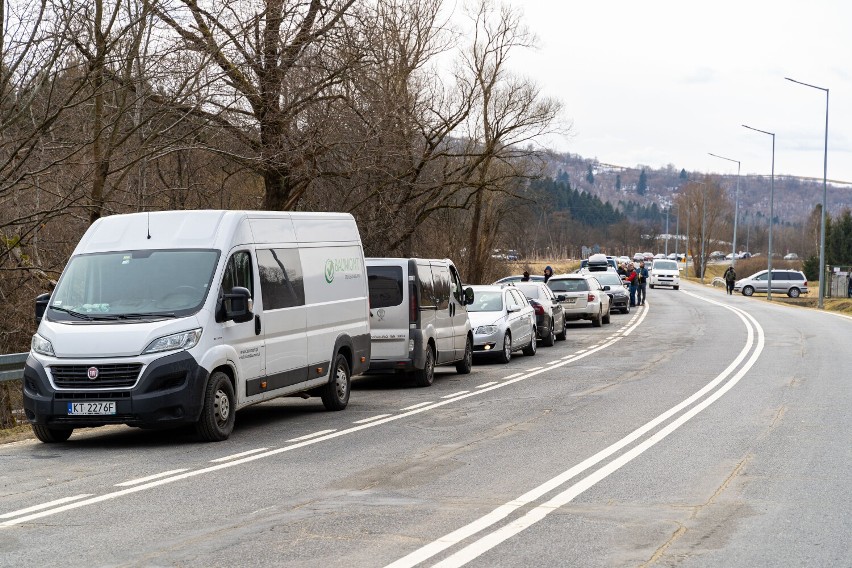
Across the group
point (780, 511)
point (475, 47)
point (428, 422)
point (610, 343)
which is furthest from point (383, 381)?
point (475, 47)

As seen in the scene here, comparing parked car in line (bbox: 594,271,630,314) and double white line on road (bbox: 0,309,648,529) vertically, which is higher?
double white line on road (bbox: 0,309,648,529)

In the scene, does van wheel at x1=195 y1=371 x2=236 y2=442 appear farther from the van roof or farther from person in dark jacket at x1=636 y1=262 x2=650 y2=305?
person in dark jacket at x1=636 y1=262 x2=650 y2=305

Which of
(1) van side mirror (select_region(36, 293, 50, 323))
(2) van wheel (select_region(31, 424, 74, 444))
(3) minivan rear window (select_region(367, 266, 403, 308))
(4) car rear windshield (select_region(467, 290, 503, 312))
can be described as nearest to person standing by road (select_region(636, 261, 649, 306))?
(4) car rear windshield (select_region(467, 290, 503, 312))

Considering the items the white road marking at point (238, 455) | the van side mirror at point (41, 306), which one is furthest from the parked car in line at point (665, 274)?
the white road marking at point (238, 455)

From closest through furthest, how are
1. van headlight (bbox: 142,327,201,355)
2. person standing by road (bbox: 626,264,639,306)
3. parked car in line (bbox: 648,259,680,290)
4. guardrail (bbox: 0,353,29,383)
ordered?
van headlight (bbox: 142,327,201,355) < guardrail (bbox: 0,353,29,383) < person standing by road (bbox: 626,264,639,306) < parked car in line (bbox: 648,259,680,290)

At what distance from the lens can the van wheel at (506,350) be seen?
23.4 meters

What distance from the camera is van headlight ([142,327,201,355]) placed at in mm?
11320

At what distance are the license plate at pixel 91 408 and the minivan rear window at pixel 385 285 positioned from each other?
715cm

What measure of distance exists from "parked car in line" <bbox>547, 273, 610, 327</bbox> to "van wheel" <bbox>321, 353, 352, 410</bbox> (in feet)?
69.2

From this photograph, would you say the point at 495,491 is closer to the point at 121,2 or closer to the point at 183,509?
the point at 183,509

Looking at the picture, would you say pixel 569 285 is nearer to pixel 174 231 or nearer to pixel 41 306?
pixel 174 231

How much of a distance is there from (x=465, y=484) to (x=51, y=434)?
17.0 ft

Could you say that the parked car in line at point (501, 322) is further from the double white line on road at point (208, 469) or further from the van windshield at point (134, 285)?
the van windshield at point (134, 285)

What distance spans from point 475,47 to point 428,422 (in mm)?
32514
